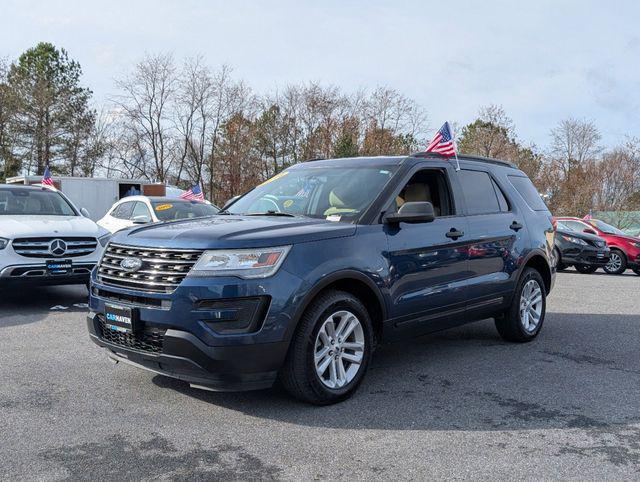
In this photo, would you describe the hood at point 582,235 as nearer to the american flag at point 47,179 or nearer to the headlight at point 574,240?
the headlight at point 574,240

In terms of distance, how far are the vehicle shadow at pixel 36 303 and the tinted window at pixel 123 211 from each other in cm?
244

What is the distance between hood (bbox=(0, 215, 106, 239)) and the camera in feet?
25.6

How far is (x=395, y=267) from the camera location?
4.68 meters

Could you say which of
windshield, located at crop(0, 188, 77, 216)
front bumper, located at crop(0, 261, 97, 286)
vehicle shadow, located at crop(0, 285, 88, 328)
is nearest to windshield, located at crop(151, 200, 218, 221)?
vehicle shadow, located at crop(0, 285, 88, 328)

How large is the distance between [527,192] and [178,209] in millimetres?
7132

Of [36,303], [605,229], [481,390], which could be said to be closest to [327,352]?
[481,390]

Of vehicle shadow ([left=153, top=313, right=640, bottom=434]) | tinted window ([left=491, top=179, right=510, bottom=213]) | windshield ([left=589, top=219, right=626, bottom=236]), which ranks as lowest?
vehicle shadow ([left=153, top=313, right=640, bottom=434])

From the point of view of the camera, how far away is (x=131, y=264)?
4.19 m

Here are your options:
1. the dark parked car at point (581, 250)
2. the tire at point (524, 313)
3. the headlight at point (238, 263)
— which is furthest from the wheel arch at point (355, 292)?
the dark parked car at point (581, 250)

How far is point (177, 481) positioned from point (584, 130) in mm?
47520

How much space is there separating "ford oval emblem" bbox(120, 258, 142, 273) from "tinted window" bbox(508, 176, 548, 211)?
4.19 m

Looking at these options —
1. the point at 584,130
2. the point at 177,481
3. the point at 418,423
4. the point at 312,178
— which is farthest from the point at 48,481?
the point at 584,130

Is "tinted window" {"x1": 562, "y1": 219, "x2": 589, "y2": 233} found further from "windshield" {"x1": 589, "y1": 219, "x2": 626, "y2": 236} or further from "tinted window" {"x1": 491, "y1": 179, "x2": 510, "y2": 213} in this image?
"tinted window" {"x1": 491, "y1": 179, "x2": 510, "y2": 213}

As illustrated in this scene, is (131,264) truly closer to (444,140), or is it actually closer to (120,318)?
(120,318)
